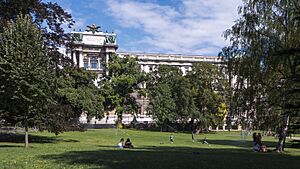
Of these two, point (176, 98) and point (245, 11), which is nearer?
point (245, 11)

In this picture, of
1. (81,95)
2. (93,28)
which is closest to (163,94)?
(81,95)

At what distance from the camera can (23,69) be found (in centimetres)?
2394

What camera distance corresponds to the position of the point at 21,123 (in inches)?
1099

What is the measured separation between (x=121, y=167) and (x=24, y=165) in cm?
298

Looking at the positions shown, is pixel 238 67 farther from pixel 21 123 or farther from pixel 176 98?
pixel 176 98

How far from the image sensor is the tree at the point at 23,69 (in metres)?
24.0

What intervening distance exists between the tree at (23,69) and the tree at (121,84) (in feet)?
175

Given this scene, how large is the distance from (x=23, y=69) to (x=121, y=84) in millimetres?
57219

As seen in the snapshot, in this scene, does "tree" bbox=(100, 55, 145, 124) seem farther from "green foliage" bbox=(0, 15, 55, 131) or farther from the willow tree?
"green foliage" bbox=(0, 15, 55, 131)

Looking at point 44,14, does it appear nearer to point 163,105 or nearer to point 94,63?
point 163,105

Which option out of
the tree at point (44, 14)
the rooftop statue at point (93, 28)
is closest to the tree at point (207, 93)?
the rooftop statue at point (93, 28)

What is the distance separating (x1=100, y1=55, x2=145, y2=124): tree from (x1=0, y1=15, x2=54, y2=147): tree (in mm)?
53411

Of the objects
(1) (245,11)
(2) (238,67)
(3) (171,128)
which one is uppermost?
(1) (245,11)

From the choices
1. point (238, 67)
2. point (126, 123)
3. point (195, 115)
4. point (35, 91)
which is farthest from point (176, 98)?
point (35, 91)
